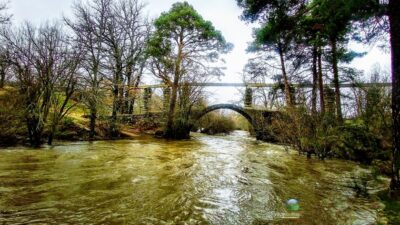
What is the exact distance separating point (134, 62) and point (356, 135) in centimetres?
1492

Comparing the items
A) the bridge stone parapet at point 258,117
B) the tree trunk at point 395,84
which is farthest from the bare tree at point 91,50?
the tree trunk at point 395,84

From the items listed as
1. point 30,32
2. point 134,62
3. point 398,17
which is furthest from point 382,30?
point 134,62

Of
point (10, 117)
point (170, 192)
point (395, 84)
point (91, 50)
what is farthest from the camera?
point (91, 50)

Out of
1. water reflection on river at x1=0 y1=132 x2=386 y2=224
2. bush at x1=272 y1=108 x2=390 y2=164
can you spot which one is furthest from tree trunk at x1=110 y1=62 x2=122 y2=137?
bush at x1=272 y1=108 x2=390 y2=164

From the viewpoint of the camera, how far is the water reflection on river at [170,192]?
3982 millimetres

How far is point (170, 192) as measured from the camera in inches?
211

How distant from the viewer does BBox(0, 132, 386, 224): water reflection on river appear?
398 centimetres

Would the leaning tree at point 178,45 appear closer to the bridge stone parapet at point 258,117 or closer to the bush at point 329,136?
the bridge stone parapet at point 258,117

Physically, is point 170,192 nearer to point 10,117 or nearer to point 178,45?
point 10,117

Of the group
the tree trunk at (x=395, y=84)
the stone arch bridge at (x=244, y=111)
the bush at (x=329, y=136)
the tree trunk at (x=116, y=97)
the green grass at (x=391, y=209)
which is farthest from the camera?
the stone arch bridge at (x=244, y=111)

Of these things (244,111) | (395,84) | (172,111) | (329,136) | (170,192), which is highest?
(244,111)

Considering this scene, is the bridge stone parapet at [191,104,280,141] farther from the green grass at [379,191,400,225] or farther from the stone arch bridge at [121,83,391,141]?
the green grass at [379,191,400,225]

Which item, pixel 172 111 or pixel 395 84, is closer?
pixel 395 84

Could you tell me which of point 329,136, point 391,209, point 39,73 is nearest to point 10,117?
point 39,73
